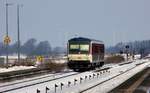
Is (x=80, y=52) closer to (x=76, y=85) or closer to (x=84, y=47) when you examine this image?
(x=84, y=47)

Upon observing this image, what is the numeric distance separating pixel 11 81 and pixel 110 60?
87.6m

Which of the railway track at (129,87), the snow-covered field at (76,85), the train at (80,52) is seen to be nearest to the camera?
the railway track at (129,87)

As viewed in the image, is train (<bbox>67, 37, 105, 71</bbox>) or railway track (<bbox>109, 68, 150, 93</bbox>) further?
train (<bbox>67, 37, 105, 71</bbox>)

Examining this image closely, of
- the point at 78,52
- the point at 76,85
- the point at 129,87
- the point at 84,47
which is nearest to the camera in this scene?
the point at 129,87

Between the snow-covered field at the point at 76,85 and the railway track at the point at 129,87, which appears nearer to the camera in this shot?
the railway track at the point at 129,87

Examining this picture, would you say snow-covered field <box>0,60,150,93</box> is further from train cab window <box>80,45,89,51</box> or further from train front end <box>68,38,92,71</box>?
train cab window <box>80,45,89,51</box>

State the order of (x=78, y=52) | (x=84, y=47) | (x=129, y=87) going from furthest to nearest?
(x=84, y=47) < (x=78, y=52) < (x=129, y=87)

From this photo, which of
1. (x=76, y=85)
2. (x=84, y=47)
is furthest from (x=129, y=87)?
(x=84, y=47)

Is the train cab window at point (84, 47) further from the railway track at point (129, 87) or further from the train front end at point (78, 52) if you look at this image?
the railway track at point (129, 87)

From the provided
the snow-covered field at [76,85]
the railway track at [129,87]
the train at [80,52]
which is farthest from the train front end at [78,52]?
the railway track at [129,87]

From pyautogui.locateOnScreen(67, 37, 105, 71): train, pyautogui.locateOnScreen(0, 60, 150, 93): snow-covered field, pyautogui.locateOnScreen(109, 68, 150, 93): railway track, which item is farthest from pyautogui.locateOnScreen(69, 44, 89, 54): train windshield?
pyautogui.locateOnScreen(109, 68, 150, 93): railway track

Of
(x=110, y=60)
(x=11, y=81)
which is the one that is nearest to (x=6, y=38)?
(x=11, y=81)

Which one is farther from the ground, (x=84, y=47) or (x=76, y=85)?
(x=84, y=47)

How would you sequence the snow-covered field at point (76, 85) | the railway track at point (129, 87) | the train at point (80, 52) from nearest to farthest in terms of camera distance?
the railway track at point (129, 87), the snow-covered field at point (76, 85), the train at point (80, 52)
